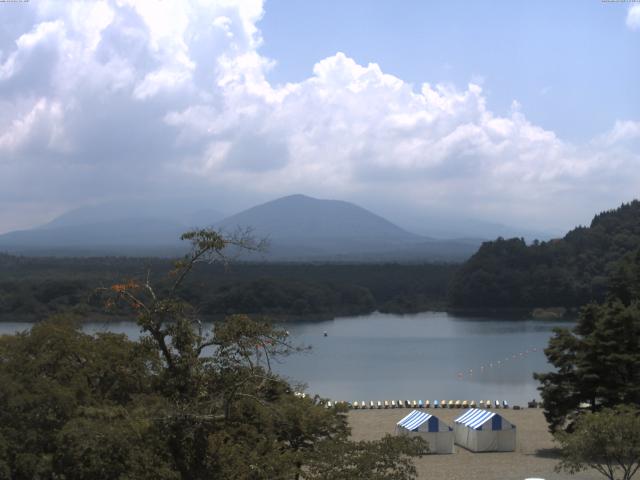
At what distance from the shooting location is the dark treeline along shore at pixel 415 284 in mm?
51594

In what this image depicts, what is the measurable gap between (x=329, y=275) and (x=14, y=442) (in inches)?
2585

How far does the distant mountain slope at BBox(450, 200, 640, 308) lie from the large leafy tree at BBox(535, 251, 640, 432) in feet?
136

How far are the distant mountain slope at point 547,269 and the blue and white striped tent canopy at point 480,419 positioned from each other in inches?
1611

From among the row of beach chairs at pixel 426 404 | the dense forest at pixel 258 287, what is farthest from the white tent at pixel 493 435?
the dense forest at pixel 258 287

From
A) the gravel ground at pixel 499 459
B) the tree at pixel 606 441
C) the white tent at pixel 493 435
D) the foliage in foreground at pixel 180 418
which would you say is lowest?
the gravel ground at pixel 499 459

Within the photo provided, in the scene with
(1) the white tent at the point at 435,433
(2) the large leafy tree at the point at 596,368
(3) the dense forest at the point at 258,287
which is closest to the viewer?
(2) the large leafy tree at the point at 596,368

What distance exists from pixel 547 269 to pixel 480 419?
4674 centimetres

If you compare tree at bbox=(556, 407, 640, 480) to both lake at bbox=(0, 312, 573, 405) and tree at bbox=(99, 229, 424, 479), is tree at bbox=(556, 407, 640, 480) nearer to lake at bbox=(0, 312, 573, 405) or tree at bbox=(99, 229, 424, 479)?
tree at bbox=(99, 229, 424, 479)

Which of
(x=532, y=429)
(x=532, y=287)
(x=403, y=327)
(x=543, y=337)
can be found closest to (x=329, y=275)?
(x=532, y=287)

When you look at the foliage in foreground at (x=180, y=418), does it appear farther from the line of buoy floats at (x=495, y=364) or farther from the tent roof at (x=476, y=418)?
the line of buoy floats at (x=495, y=364)

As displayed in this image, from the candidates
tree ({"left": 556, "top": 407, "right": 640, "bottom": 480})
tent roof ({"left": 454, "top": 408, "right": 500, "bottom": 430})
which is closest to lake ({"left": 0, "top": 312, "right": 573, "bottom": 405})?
tent roof ({"left": 454, "top": 408, "right": 500, "bottom": 430})

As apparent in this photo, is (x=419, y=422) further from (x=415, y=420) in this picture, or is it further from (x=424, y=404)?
(x=424, y=404)

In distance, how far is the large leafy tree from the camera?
14078 mm

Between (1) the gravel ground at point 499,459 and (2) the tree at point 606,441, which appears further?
(1) the gravel ground at point 499,459
